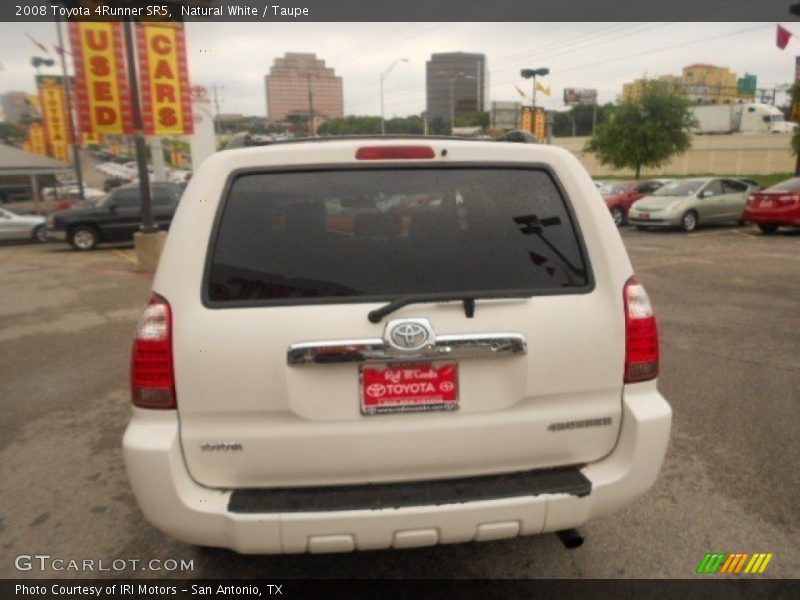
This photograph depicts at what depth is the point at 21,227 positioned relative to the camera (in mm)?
18625

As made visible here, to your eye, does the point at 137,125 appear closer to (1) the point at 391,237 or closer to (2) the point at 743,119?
(1) the point at 391,237

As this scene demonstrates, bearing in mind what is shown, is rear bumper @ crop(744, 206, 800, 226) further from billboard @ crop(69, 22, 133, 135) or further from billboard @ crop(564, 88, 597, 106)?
billboard @ crop(564, 88, 597, 106)

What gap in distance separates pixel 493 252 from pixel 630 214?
57.7 feet

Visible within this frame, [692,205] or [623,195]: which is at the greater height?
[623,195]

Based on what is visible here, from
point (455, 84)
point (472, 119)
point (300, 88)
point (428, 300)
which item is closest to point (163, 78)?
point (428, 300)

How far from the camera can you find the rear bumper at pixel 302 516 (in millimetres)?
2055

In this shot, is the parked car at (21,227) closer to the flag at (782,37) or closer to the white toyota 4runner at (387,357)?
the white toyota 4runner at (387,357)

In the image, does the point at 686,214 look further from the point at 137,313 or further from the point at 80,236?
the point at 80,236

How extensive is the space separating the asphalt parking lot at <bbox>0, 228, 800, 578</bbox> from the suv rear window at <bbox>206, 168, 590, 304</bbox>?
1404mm

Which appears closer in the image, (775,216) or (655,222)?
(775,216)

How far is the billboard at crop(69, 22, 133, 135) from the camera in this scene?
12.7 metres

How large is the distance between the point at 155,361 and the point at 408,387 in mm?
914

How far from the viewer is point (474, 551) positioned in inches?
112

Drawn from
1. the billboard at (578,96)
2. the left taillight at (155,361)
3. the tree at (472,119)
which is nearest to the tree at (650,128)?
the left taillight at (155,361)
